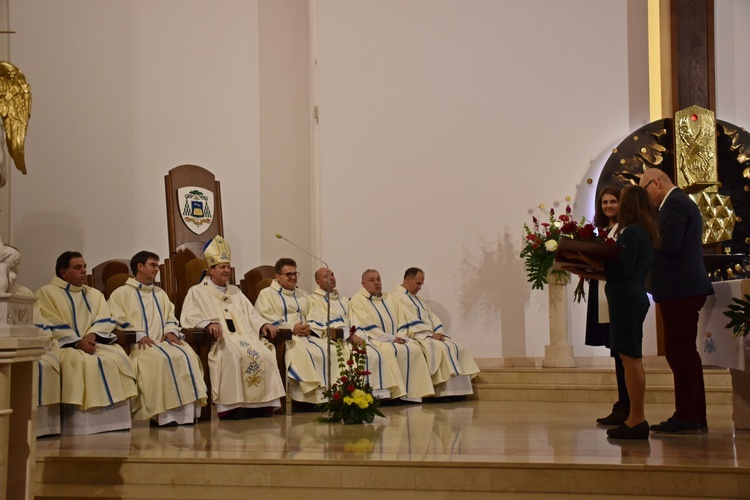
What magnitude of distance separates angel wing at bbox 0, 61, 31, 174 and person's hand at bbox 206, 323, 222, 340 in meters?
2.70

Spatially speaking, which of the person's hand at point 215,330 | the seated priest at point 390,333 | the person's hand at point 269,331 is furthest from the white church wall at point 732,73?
the person's hand at point 215,330

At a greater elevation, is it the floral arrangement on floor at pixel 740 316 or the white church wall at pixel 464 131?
the white church wall at pixel 464 131

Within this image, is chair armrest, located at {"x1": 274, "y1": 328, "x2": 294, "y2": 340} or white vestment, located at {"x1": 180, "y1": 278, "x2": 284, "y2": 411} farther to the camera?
chair armrest, located at {"x1": 274, "y1": 328, "x2": 294, "y2": 340}

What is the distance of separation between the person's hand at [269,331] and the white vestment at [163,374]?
2.38 ft

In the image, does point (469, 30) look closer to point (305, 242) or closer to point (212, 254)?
point (305, 242)

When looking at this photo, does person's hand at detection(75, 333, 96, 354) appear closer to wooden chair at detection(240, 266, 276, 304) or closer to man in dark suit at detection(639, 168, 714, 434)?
wooden chair at detection(240, 266, 276, 304)

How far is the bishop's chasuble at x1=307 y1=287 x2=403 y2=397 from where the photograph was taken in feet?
26.4

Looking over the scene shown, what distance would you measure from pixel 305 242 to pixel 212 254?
273cm

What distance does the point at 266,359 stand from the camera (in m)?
7.45

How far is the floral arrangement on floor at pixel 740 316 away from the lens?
203 inches

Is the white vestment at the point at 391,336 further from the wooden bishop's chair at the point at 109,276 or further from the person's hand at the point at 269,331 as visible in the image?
the wooden bishop's chair at the point at 109,276

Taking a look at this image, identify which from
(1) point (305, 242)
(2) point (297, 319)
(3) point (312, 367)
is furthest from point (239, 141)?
(3) point (312, 367)

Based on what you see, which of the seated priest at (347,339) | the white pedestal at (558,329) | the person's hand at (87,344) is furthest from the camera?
the white pedestal at (558,329)

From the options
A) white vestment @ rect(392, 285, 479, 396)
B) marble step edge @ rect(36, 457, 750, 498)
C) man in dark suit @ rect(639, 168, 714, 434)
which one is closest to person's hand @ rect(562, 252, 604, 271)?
man in dark suit @ rect(639, 168, 714, 434)
